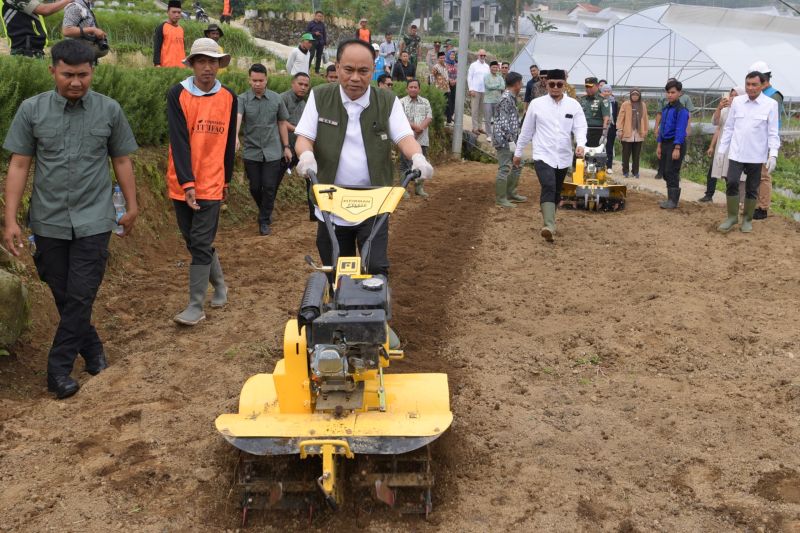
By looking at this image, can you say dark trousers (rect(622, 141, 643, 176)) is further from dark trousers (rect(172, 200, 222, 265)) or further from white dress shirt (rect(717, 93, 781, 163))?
dark trousers (rect(172, 200, 222, 265))

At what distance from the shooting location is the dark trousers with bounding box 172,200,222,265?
5.97m

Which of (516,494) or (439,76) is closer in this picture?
(516,494)

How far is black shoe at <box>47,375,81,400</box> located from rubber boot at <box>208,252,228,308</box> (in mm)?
1782

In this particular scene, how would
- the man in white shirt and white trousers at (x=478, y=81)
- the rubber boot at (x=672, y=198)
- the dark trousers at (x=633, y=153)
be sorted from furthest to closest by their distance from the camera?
the man in white shirt and white trousers at (x=478, y=81), the dark trousers at (x=633, y=153), the rubber boot at (x=672, y=198)

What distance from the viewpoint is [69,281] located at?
189 inches

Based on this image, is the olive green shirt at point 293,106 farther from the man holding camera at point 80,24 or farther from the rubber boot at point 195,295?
the rubber boot at point 195,295

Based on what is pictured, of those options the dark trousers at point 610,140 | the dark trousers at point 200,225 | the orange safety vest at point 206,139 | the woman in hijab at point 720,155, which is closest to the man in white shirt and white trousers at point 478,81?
the dark trousers at point 610,140

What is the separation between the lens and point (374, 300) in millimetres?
3609

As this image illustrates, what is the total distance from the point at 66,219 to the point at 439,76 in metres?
15.6

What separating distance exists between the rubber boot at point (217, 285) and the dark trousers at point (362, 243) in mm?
1617

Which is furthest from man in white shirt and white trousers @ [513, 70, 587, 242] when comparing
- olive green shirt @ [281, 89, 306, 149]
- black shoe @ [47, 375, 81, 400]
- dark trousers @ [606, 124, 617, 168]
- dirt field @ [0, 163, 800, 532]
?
dark trousers @ [606, 124, 617, 168]

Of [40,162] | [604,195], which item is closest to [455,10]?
[604,195]

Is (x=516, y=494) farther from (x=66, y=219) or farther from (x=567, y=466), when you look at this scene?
(x=66, y=219)

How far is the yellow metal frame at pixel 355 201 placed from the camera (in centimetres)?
439
